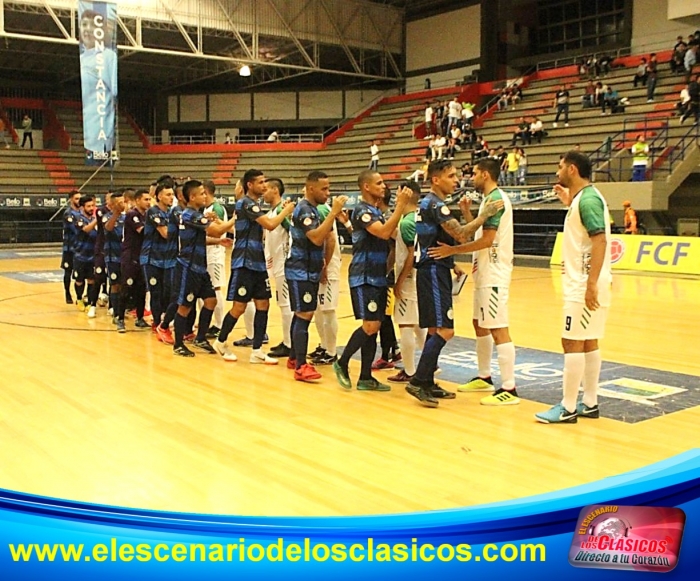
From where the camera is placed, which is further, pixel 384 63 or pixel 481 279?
pixel 384 63

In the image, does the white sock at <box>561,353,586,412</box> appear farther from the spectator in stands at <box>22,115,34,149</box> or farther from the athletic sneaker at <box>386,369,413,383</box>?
the spectator in stands at <box>22,115,34,149</box>

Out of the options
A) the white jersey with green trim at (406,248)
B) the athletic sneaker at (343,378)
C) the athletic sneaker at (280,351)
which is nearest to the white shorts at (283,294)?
the athletic sneaker at (280,351)

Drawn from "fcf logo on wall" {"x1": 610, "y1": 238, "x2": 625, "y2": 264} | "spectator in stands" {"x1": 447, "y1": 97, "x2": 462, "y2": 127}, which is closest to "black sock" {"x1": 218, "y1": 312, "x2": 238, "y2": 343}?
"fcf logo on wall" {"x1": 610, "y1": 238, "x2": 625, "y2": 264}

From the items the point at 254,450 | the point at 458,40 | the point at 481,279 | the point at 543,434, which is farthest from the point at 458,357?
the point at 458,40

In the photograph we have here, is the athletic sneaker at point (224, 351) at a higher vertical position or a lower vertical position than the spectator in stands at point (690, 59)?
lower

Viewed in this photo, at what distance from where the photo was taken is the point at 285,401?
5598 mm

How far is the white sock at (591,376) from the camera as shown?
497 cm

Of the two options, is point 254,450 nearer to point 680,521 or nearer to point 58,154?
point 680,521

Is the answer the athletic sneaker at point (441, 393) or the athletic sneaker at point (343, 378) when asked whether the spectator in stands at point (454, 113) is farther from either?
the athletic sneaker at point (441, 393)

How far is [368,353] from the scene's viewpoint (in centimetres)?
587

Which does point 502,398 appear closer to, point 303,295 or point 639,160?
point 303,295

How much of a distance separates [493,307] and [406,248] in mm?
1134

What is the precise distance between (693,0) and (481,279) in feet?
61.6

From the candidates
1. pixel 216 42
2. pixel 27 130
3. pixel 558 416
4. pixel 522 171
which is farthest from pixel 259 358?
pixel 27 130
